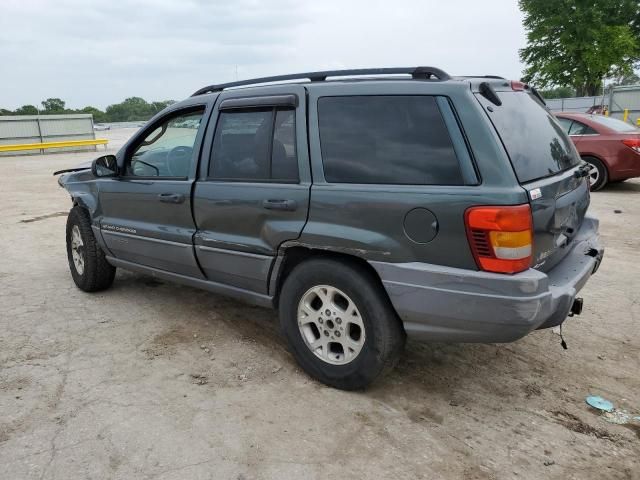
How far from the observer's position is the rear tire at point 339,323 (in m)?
2.97

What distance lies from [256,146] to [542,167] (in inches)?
68.3

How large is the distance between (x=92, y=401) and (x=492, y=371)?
96.4 inches

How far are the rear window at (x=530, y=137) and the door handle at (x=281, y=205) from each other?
46.9 inches

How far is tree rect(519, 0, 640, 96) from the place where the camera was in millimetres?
39219

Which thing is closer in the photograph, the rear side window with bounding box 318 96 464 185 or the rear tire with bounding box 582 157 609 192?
the rear side window with bounding box 318 96 464 185

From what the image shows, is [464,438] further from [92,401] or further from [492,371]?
[92,401]

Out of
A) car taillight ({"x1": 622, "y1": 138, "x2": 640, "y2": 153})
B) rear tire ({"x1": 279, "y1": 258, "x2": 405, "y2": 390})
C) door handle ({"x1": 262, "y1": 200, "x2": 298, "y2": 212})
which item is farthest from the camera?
car taillight ({"x1": 622, "y1": 138, "x2": 640, "y2": 153})

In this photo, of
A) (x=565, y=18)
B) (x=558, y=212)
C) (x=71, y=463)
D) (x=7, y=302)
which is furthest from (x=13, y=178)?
(x=565, y=18)

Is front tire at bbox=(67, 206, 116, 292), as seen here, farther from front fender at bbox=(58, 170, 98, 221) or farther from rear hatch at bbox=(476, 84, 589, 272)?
rear hatch at bbox=(476, 84, 589, 272)

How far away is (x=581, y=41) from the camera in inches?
1580

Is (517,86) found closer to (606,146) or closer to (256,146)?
(256,146)

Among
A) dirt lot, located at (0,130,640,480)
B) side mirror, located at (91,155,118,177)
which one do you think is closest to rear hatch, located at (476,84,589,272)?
dirt lot, located at (0,130,640,480)

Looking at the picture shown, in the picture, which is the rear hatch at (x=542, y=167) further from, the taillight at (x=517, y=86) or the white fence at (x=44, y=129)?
the white fence at (x=44, y=129)

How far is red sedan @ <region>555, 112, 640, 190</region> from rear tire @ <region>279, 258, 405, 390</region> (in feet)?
25.6
